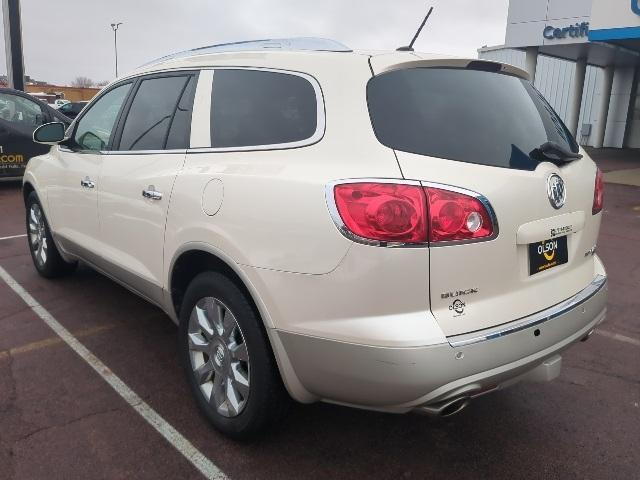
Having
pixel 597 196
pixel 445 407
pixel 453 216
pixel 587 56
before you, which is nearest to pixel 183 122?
pixel 453 216

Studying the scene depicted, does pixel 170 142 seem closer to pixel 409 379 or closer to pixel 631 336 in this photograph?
pixel 409 379

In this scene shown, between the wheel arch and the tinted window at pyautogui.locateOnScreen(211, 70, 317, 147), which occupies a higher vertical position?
the tinted window at pyautogui.locateOnScreen(211, 70, 317, 147)

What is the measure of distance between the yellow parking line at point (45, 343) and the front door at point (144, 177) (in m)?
0.60

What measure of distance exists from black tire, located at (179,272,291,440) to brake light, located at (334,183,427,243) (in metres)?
0.67

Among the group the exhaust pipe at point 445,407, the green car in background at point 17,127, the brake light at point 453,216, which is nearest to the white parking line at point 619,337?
the exhaust pipe at point 445,407

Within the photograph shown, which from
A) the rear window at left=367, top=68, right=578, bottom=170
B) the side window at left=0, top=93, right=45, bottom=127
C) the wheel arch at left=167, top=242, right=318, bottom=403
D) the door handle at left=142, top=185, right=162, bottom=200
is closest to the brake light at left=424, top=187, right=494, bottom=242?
the rear window at left=367, top=68, right=578, bottom=170

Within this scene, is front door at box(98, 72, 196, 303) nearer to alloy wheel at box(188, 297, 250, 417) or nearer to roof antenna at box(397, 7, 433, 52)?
alloy wheel at box(188, 297, 250, 417)

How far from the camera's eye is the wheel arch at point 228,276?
7.73ft

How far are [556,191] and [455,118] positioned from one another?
535 mm

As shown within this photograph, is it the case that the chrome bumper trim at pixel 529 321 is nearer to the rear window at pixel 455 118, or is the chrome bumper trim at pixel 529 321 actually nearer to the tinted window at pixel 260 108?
the rear window at pixel 455 118

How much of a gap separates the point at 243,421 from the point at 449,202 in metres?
1.35

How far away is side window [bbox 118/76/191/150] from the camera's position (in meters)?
3.22

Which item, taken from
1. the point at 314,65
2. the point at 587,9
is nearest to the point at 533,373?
the point at 314,65

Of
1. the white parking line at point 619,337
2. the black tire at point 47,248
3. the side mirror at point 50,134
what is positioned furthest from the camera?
the black tire at point 47,248
